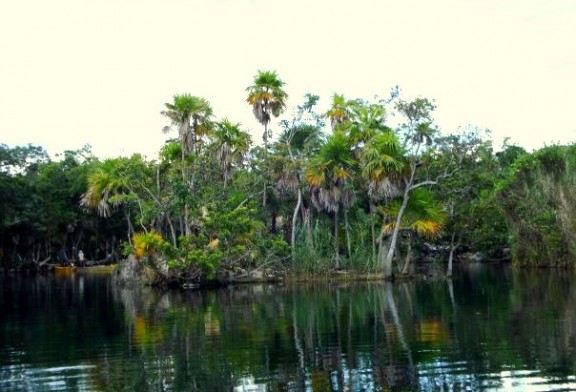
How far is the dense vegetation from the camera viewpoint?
39.6 meters

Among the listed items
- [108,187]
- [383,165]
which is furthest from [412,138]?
[108,187]

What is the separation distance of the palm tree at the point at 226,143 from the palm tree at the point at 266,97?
1655mm

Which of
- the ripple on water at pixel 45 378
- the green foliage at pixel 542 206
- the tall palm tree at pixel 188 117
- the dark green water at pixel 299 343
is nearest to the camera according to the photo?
the dark green water at pixel 299 343

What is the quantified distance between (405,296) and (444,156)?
45.2 ft

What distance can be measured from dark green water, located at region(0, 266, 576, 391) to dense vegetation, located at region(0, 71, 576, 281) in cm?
882

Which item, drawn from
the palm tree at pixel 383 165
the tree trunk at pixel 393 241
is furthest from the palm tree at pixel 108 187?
the tree trunk at pixel 393 241

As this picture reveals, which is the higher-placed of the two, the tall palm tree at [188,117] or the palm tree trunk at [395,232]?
the tall palm tree at [188,117]

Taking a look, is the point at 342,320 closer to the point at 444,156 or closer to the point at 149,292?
the point at 149,292

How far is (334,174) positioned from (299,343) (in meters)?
24.5

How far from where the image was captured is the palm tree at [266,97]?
4522 cm

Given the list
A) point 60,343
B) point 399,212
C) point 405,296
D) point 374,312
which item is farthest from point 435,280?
point 60,343

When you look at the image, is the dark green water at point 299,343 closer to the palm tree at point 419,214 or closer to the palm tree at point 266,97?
the palm tree at point 419,214

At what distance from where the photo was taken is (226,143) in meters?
44.6

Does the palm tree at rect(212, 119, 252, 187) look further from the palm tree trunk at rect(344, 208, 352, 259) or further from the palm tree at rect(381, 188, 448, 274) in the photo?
the palm tree at rect(381, 188, 448, 274)
